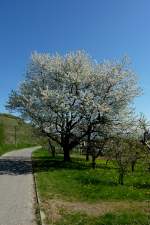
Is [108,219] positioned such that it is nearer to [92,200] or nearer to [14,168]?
[92,200]

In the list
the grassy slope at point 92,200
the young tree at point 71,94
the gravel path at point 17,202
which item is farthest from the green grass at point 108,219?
the young tree at point 71,94

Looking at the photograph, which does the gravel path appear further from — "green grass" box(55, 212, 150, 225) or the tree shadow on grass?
the tree shadow on grass

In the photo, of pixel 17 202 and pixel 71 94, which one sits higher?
pixel 71 94

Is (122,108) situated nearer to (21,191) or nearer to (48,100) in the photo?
(48,100)

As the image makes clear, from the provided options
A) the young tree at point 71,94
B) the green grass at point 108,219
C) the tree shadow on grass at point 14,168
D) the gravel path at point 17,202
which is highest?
the young tree at point 71,94

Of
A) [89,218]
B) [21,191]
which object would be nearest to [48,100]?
[21,191]

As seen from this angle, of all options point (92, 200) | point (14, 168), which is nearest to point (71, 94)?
point (14, 168)

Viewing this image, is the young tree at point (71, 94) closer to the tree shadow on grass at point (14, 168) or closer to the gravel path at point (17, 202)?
the tree shadow on grass at point (14, 168)

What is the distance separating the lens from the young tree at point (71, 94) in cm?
Result: 3700

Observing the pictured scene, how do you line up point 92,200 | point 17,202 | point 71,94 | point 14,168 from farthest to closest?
point 71,94, point 14,168, point 92,200, point 17,202

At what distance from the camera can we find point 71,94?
37406 millimetres

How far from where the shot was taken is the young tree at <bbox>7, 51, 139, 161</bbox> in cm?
3700

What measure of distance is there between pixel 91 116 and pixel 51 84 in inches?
192

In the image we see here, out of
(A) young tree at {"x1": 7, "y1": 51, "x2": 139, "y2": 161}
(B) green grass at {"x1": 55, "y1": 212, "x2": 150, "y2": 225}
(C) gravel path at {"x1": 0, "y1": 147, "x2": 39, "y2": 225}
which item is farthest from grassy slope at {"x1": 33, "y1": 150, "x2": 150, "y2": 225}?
(A) young tree at {"x1": 7, "y1": 51, "x2": 139, "y2": 161}
